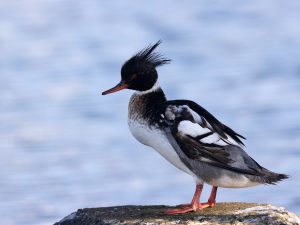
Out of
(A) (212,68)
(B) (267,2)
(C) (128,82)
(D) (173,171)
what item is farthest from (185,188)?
(B) (267,2)

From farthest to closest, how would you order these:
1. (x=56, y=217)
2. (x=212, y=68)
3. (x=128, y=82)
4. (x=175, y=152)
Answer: (x=212, y=68) < (x=56, y=217) < (x=128, y=82) < (x=175, y=152)

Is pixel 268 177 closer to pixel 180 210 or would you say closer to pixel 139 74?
pixel 180 210

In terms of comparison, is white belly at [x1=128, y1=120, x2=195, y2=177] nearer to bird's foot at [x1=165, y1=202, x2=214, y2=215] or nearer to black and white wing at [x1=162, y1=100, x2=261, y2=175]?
black and white wing at [x1=162, y1=100, x2=261, y2=175]

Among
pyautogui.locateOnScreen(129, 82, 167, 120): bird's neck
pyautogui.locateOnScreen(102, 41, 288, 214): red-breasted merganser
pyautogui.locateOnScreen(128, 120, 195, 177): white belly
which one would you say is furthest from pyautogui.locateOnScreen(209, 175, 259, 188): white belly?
pyautogui.locateOnScreen(129, 82, 167, 120): bird's neck

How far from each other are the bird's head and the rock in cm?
100

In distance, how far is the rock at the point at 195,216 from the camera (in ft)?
26.0

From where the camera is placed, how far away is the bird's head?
9.07 meters

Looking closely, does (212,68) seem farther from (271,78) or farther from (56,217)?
(56,217)

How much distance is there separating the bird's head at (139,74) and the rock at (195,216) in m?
1.00

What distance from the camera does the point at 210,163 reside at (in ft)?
27.5

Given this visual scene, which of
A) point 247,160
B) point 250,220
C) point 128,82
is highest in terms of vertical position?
point 128,82

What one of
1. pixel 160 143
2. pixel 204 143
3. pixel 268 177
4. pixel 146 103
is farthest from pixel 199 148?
pixel 146 103

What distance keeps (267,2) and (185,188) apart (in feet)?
30.6

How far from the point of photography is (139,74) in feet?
29.9
